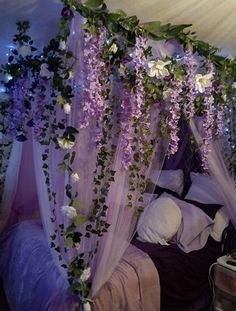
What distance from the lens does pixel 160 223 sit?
100.0 inches

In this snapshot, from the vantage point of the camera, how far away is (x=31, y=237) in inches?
99.7

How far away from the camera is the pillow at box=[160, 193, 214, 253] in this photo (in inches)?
98.4

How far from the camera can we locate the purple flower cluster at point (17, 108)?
192 cm

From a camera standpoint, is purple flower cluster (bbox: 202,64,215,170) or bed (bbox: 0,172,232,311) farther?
purple flower cluster (bbox: 202,64,215,170)

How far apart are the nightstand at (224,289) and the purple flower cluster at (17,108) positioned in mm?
1799

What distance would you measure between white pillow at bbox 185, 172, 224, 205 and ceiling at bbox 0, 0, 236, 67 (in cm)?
134

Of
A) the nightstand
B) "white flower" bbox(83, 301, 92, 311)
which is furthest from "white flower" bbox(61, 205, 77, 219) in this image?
the nightstand

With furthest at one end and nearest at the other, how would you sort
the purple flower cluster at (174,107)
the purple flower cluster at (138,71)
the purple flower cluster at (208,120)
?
the purple flower cluster at (208,120)
the purple flower cluster at (174,107)
the purple flower cluster at (138,71)

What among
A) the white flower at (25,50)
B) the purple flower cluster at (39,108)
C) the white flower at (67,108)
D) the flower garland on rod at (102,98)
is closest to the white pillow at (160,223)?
the flower garland on rod at (102,98)

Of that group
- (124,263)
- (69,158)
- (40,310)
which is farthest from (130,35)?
(40,310)

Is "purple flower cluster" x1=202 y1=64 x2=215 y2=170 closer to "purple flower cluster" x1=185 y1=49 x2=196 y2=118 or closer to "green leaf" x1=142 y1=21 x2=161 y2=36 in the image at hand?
"purple flower cluster" x1=185 y1=49 x2=196 y2=118

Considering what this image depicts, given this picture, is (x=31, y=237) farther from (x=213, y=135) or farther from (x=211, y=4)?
(x=211, y=4)

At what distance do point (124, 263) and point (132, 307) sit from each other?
27 centimetres

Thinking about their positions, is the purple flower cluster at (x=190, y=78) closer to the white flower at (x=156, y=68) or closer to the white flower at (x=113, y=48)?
the white flower at (x=156, y=68)
